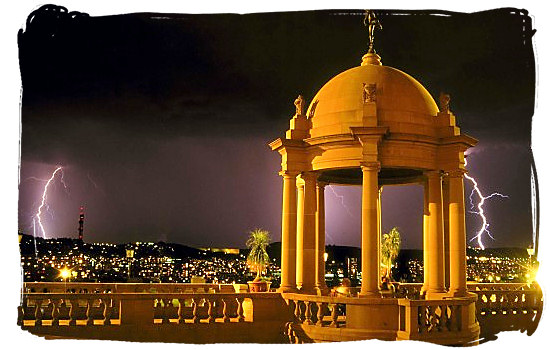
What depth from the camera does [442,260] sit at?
2189cm

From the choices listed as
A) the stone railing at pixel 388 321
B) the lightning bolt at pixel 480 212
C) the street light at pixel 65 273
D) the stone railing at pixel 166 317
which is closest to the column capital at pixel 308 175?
the stone railing at pixel 166 317

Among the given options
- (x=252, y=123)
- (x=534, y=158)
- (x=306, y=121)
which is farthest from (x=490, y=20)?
(x=306, y=121)

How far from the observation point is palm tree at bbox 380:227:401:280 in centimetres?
2653

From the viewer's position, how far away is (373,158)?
19234 millimetres

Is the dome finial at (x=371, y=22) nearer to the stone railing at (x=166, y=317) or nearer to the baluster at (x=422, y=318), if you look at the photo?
the baluster at (x=422, y=318)

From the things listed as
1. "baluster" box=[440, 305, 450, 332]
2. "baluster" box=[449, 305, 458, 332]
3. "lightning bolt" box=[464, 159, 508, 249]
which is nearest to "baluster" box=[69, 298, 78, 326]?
"baluster" box=[440, 305, 450, 332]

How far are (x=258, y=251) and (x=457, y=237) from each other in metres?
6.33

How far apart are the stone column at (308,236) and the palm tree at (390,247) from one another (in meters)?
5.20

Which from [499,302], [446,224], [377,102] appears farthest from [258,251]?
[499,302]

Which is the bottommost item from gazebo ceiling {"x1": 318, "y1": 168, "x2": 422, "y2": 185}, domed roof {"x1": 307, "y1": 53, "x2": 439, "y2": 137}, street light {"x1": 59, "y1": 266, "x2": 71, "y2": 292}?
street light {"x1": 59, "y1": 266, "x2": 71, "y2": 292}

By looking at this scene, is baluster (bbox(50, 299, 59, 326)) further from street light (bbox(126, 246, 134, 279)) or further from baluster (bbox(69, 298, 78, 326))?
street light (bbox(126, 246, 134, 279))

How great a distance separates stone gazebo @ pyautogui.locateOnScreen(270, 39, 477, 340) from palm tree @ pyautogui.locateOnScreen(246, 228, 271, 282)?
4.10 feet

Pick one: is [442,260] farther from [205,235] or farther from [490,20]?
[490,20]

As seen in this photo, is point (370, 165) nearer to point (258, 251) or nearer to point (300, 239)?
point (300, 239)
